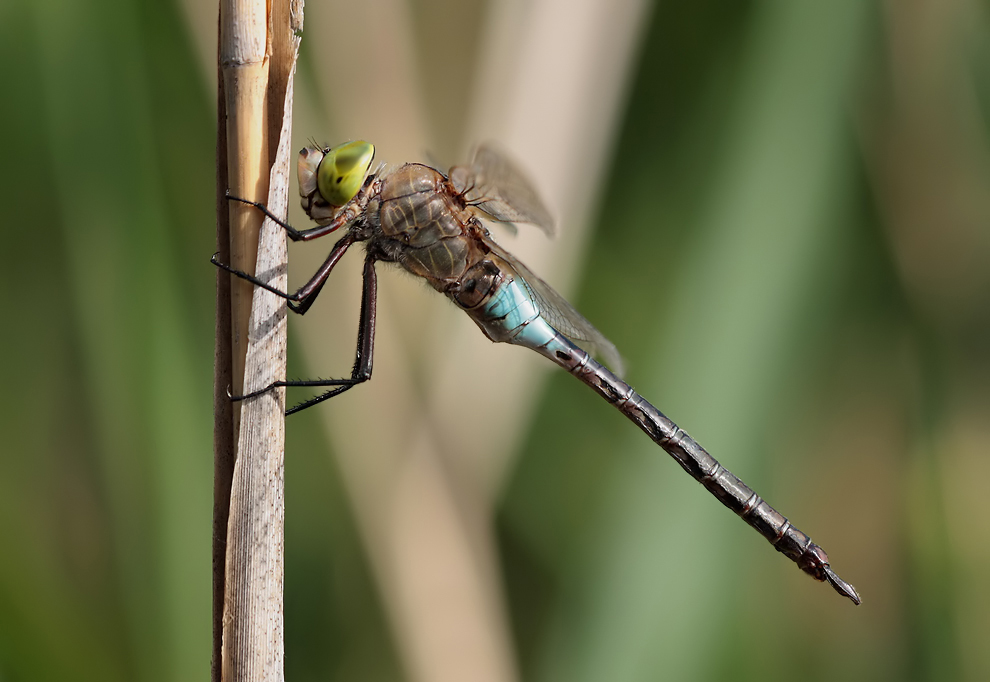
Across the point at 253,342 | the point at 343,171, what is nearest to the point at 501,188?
the point at 343,171

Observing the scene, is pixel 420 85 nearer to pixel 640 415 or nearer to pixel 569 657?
pixel 640 415

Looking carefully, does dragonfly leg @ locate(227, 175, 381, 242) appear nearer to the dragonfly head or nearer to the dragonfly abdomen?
the dragonfly head

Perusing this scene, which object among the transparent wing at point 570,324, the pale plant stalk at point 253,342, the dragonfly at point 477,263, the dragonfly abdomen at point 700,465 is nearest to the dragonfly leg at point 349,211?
the dragonfly at point 477,263

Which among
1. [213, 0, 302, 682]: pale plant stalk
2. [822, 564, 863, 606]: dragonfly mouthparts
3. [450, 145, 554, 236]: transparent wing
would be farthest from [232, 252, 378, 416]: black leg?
[822, 564, 863, 606]: dragonfly mouthparts

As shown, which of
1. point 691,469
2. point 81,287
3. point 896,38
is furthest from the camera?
point 896,38

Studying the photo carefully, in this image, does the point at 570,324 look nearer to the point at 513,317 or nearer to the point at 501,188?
the point at 513,317

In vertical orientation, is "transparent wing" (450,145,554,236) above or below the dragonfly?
above

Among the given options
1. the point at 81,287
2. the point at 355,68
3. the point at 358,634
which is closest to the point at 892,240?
the point at 355,68

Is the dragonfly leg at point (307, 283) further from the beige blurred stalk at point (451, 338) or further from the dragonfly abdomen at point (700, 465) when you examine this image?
the dragonfly abdomen at point (700, 465)
